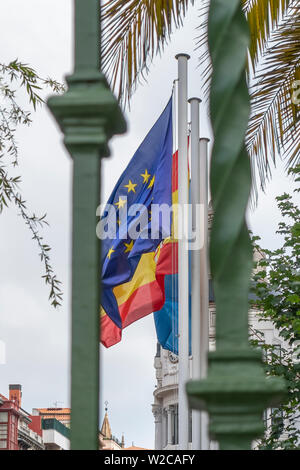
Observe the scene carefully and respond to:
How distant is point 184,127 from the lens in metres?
12.9

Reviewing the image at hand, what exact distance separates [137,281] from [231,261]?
35.1 ft

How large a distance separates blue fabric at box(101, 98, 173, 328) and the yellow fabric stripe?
0.09 m

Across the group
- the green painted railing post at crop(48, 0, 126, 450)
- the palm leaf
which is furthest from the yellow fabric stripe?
the green painted railing post at crop(48, 0, 126, 450)

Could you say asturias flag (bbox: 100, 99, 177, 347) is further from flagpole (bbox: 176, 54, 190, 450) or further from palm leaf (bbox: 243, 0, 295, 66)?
palm leaf (bbox: 243, 0, 295, 66)

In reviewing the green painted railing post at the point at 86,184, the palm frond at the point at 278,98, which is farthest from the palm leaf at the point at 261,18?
the green painted railing post at the point at 86,184

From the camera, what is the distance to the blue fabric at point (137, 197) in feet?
39.7

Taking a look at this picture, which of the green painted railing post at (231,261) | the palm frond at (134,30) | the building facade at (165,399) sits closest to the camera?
the green painted railing post at (231,261)

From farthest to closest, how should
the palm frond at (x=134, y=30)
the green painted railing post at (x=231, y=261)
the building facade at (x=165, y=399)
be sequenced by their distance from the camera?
the building facade at (x=165, y=399) < the palm frond at (x=134, y=30) < the green painted railing post at (x=231, y=261)

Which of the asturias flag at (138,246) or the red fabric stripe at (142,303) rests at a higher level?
the asturias flag at (138,246)

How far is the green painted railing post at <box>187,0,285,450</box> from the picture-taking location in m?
1.77

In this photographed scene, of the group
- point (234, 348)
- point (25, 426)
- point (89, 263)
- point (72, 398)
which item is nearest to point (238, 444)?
point (234, 348)

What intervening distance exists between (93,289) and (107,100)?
15.4 inches

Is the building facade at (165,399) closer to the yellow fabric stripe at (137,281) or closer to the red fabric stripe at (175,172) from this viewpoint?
the red fabric stripe at (175,172)
